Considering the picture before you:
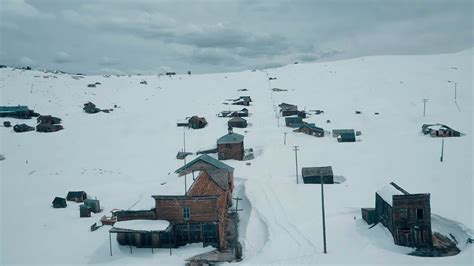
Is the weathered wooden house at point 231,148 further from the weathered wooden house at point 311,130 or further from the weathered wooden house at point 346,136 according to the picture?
the weathered wooden house at point 346,136

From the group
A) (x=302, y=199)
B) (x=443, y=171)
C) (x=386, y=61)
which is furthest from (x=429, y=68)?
(x=302, y=199)

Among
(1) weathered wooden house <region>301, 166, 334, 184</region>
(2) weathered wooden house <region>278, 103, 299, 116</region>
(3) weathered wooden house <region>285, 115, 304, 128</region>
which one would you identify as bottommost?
(1) weathered wooden house <region>301, 166, 334, 184</region>

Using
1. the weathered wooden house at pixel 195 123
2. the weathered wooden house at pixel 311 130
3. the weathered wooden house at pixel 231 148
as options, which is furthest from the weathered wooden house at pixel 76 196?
the weathered wooden house at pixel 311 130

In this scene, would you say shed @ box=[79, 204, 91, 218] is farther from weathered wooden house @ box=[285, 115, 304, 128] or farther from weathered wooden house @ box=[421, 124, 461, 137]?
weathered wooden house @ box=[421, 124, 461, 137]

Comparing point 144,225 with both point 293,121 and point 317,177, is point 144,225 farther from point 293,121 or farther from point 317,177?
point 293,121

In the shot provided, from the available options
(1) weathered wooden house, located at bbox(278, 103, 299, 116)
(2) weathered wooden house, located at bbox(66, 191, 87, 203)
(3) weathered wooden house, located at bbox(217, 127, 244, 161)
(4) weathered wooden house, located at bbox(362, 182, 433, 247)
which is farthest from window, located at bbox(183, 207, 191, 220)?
(1) weathered wooden house, located at bbox(278, 103, 299, 116)

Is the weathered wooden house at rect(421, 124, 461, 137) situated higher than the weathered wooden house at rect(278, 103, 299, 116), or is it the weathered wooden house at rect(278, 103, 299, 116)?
the weathered wooden house at rect(278, 103, 299, 116)
